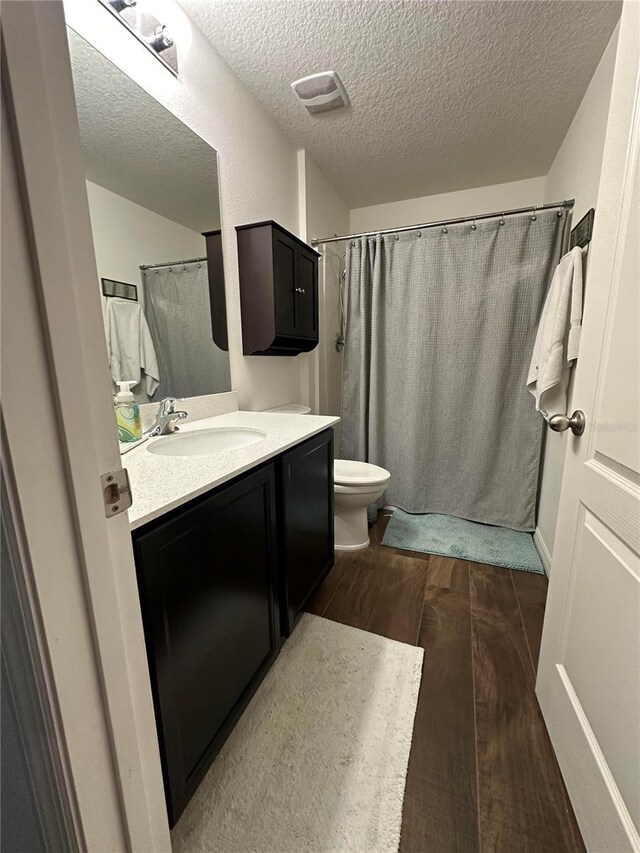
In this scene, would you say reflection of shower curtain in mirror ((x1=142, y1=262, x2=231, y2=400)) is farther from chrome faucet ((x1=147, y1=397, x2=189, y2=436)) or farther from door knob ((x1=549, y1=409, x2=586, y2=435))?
door knob ((x1=549, y1=409, x2=586, y2=435))

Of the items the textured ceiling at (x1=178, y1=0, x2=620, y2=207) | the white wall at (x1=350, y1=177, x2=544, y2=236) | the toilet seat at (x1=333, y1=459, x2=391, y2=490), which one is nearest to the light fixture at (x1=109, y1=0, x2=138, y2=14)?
the textured ceiling at (x1=178, y1=0, x2=620, y2=207)

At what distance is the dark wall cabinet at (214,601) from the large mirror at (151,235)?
0.65 metres

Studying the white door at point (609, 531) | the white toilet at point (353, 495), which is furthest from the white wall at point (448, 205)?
the white door at point (609, 531)

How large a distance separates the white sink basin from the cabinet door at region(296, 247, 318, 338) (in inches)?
31.2

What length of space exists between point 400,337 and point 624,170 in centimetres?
159

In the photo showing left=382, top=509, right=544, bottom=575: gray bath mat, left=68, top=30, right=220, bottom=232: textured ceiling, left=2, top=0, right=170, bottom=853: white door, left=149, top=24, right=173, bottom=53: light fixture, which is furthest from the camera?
left=382, top=509, right=544, bottom=575: gray bath mat

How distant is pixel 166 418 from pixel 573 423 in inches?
50.3

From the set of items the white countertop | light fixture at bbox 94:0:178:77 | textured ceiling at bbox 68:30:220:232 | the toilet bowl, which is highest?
light fixture at bbox 94:0:178:77

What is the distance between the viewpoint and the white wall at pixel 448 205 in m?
2.41

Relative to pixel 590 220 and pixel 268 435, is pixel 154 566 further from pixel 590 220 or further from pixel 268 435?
pixel 590 220

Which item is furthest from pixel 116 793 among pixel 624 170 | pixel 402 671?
pixel 624 170

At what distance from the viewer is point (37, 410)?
1.24 ft

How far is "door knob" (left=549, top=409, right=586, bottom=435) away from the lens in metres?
0.90

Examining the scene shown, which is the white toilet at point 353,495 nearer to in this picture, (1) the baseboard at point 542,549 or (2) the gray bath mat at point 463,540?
(2) the gray bath mat at point 463,540
